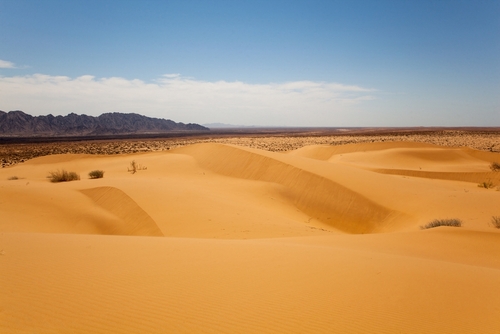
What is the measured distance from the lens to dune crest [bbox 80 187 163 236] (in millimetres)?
10455

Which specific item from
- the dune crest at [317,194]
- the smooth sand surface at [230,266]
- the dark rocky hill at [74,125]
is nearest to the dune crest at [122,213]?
the smooth sand surface at [230,266]

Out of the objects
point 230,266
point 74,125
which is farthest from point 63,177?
point 74,125

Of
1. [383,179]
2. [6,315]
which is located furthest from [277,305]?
[383,179]

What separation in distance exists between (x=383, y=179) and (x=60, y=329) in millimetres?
17070

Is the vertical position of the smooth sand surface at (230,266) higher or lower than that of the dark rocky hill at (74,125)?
lower

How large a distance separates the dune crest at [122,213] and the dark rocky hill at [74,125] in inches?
4338

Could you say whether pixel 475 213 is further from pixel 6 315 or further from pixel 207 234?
pixel 6 315

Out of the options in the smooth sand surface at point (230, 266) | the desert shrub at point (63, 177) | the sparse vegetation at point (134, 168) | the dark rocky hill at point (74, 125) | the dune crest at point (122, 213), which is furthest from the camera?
the dark rocky hill at point (74, 125)

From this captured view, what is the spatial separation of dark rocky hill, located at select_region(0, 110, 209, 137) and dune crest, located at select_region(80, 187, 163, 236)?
110180mm

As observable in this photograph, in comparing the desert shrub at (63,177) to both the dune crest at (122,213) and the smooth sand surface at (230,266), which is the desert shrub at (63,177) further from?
the dune crest at (122,213)

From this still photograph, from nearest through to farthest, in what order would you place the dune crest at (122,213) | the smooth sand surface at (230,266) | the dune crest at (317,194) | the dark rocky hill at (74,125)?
the smooth sand surface at (230,266), the dune crest at (122,213), the dune crest at (317,194), the dark rocky hill at (74,125)

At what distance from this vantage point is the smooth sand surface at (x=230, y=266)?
11.4ft

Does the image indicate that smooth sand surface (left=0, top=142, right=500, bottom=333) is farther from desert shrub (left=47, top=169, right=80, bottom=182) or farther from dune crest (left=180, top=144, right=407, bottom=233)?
desert shrub (left=47, top=169, right=80, bottom=182)

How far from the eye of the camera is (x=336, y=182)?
52.9 feet
